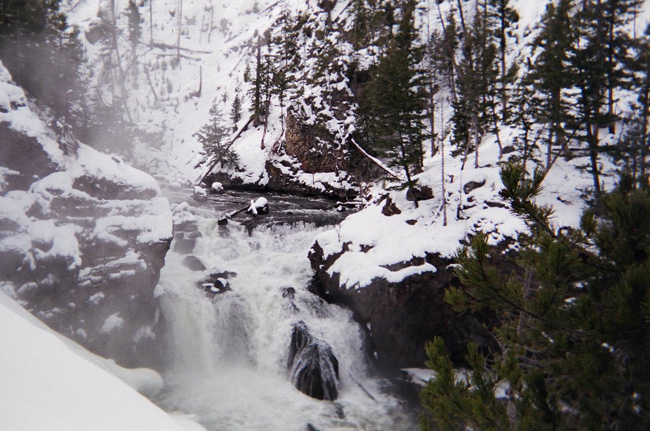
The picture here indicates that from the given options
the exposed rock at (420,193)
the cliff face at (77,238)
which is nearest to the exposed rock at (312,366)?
the cliff face at (77,238)

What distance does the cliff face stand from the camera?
8.71m

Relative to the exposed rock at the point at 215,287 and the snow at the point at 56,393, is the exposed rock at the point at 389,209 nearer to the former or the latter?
the exposed rock at the point at 215,287

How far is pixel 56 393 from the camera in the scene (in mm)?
2234

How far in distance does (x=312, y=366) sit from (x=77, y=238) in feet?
28.5

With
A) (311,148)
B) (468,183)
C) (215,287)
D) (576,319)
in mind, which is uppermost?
(311,148)

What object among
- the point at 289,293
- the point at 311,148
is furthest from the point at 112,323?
the point at 311,148

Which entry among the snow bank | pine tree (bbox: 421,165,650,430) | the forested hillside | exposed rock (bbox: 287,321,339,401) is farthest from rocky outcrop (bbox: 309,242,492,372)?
pine tree (bbox: 421,165,650,430)

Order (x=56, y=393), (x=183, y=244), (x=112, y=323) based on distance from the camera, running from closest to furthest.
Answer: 1. (x=56, y=393)
2. (x=112, y=323)
3. (x=183, y=244)

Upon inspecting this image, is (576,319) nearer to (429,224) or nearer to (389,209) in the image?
(429,224)

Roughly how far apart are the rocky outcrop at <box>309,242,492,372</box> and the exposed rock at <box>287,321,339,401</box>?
95.1 inches

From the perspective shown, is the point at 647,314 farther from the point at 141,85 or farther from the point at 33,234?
the point at 141,85

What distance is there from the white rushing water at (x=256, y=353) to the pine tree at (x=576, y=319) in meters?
7.23

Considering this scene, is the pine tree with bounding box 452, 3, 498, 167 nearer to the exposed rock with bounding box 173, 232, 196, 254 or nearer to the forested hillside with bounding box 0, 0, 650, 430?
the forested hillside with bounding box 0, 0, 650, 430

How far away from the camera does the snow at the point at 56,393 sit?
1.92 meters
